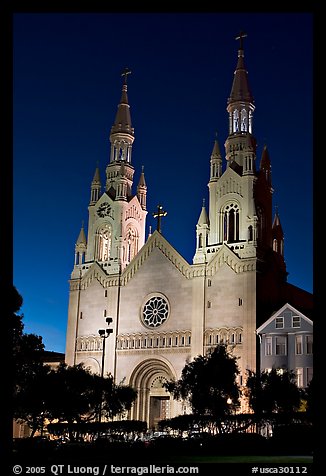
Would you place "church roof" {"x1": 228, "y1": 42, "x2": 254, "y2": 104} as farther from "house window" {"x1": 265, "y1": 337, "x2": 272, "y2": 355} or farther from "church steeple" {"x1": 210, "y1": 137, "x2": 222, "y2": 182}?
"house window" {"x1": 265, "y1": 337, "x2": 272, "y2": 355}

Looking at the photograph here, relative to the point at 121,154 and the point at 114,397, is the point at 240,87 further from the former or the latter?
the point at 114,397

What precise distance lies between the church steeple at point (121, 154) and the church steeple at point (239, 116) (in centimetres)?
1377

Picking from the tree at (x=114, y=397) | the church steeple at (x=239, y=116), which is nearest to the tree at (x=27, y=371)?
the tree at (x=114, y=397)

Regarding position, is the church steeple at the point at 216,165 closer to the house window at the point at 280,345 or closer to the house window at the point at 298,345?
the house window at the point at 280,345

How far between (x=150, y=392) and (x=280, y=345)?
1756cm

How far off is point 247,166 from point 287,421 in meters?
30.9

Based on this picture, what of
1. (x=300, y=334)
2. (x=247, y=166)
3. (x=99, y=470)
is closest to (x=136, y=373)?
(x=300, y=334)

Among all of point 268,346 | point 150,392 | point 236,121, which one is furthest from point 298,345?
point 236,121

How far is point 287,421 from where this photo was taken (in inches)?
1769

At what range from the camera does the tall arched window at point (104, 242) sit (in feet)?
257

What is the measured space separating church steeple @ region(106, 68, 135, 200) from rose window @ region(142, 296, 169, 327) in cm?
1473

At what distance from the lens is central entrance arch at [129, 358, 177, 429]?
2709 inches

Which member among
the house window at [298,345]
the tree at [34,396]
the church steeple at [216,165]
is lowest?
the tree at [34,396]

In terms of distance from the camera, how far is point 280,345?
2292 inches
